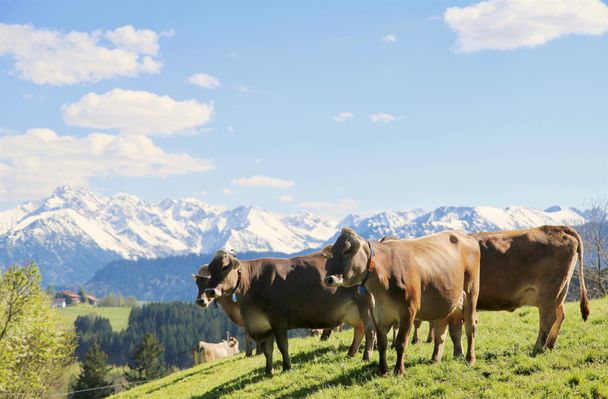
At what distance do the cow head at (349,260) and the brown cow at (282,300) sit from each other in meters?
3.81

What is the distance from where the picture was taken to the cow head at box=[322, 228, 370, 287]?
43.2 feet

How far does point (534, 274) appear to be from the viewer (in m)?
14.5

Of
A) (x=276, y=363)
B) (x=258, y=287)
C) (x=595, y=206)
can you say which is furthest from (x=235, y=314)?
(x=595, y=206)

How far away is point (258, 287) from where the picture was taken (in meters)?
17.4

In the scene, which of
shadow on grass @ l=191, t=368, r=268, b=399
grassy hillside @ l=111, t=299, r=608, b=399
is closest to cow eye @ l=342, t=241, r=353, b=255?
grassy hillside @ l=111, t=299, r=608, b=399

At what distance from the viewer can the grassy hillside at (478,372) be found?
11758 millimetres

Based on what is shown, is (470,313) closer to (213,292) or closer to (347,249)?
(347,249)

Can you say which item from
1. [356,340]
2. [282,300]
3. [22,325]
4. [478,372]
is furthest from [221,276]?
[22,325]

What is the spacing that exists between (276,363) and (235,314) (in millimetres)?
8542

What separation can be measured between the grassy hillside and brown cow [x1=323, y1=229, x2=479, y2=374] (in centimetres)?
68

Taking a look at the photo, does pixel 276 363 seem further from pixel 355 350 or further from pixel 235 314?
pixel 235 314

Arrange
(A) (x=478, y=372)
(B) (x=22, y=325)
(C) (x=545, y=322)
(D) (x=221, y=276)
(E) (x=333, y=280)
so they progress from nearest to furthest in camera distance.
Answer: (E) (x=333, y=280)
(A) (x=478, y=372)
(C) (x=545, y=322)
(D) (x=221, y=276)
(B) (x=22, y=325)

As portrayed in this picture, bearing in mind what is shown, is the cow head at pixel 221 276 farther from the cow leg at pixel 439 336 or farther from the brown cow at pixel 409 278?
the cow leg at pixel 439 336

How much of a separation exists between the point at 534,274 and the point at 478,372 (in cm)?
303
